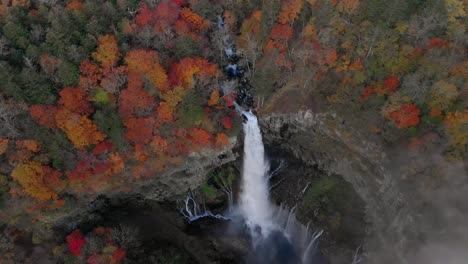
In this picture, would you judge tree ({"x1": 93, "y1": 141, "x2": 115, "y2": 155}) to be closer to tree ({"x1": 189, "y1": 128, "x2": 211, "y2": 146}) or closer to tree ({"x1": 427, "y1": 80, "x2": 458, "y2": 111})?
tree ({"x1": 189, "y1": 128, "x2": 211, "y2": 146})

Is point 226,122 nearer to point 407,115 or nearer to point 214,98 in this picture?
point 214,98

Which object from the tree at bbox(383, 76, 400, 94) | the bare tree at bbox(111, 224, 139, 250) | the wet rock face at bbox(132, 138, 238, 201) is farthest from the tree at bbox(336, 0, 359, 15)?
the bare tree at bbox(111, 224, 139, 250)

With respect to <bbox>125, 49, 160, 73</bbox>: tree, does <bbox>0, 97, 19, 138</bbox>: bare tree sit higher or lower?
lower

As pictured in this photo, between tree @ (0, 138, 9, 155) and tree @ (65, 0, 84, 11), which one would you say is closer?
tree @ (0, 138, 9, 155)

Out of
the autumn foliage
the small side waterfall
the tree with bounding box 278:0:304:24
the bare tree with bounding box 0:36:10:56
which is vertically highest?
the tree with bounding box 278:0:304:24

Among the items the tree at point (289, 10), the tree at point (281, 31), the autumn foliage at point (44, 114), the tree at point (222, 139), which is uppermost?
the tree at point (289, 10)

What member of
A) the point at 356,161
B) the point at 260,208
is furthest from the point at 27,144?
the point at 356,161

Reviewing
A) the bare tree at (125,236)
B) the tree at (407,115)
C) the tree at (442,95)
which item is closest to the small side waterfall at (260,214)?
the bare tree at (125,236)

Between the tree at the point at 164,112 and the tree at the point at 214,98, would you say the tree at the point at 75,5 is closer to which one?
the tree at the point at 164,112
